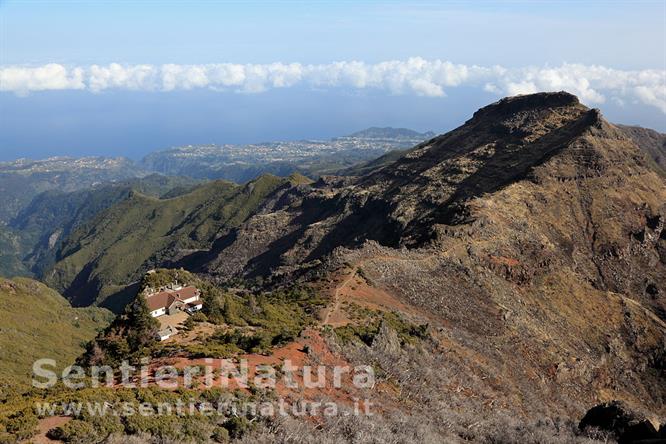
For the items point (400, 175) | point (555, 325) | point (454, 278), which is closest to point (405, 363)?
point (454, 278)

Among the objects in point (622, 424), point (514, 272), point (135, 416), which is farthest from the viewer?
point (514, 272)

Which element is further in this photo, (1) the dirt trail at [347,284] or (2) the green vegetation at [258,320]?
(1) the dirt trail at [347,284]

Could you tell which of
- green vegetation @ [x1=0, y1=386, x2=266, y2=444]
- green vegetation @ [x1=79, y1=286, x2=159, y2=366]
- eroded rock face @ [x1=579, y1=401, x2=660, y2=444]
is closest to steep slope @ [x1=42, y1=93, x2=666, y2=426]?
eroded rock face @ [x1=579, y1=401, x2=660, y2=444]

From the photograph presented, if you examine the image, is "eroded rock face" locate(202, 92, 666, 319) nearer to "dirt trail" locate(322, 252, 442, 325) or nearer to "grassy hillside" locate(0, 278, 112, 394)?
"dirt trail" locate(322, 252, 442, 325)

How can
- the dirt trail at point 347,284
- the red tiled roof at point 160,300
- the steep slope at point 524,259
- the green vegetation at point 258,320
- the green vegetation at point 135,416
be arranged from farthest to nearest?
the steep slope at point 524,259 < the dirt trail at point 347,284 < the red tiled roof at point 160,300 < the green vegetation at point 258,320 < the green vegetation at point 135,416

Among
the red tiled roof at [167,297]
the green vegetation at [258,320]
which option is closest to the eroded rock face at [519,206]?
the green vegetation at [258,320]

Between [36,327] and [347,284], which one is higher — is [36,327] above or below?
below

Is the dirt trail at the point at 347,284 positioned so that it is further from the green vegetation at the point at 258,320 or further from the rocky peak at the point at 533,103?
the rocky peak at the point at 533,103

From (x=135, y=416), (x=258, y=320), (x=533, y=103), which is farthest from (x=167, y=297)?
(x=533, y=103)

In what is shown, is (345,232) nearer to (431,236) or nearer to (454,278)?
(431,236)

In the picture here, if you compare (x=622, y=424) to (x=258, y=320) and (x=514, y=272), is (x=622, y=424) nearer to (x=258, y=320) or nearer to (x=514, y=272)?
(x=258, y=320)
